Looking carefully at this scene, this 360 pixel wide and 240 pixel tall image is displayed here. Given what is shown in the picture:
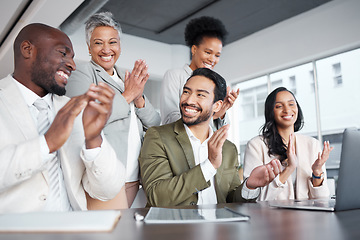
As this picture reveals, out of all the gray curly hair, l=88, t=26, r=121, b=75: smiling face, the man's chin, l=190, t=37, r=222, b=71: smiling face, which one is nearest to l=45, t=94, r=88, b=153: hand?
the man's chin

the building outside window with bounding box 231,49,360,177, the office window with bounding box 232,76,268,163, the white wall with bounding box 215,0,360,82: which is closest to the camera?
the white wall with bounding box 215,0,360,82

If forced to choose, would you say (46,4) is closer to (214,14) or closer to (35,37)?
(214,14)

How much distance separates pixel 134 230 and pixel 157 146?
1213 millimetres

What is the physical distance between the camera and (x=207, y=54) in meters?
2.86

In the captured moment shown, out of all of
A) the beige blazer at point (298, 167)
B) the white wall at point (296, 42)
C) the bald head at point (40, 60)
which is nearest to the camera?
the bald head at point (40, 60)

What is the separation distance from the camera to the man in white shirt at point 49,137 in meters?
1.17

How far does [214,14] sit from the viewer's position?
6.60 m

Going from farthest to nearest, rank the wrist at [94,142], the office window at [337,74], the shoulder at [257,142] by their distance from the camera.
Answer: the office window at [337,74] → the shoulder at [257,142] → the wrist at [94,142]

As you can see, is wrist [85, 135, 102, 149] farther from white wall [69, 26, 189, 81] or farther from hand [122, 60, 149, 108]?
white wall [69, 26, 189, 81]

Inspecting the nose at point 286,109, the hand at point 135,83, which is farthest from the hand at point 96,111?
the nose at point 286,109

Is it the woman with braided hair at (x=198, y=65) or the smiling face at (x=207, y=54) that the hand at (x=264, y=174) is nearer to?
the woman with braided hair at (x=198, y=65)

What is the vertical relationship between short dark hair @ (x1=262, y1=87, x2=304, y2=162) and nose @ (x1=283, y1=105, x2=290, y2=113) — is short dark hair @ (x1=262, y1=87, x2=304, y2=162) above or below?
below

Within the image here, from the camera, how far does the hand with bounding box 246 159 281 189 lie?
1623 mm

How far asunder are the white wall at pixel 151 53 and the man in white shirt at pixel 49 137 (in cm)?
545
